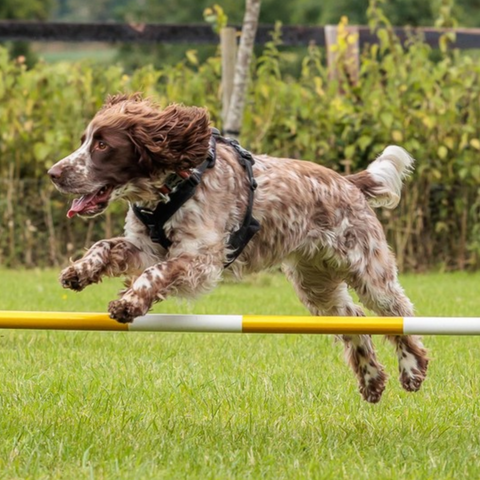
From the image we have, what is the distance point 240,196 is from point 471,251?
736 cm

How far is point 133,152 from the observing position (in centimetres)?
451

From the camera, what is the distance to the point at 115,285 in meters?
10.1

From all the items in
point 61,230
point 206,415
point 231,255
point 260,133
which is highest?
point 231,255

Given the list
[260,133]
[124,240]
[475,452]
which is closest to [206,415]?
[124,240]

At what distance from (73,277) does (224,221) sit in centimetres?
71

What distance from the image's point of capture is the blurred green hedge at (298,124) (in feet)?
36.6

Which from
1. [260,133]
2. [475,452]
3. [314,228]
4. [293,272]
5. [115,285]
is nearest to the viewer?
[475,452]

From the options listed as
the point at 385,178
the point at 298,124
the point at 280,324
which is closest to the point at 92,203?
the point at 280,324

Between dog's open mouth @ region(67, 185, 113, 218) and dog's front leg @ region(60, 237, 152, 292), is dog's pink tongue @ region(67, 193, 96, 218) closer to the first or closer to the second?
dog's open mouth @ region(67, 185, 113, 218)

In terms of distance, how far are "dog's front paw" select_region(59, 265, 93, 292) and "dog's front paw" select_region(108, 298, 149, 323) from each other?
1.04 ft

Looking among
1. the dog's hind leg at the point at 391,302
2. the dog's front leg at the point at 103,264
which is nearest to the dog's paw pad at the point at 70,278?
the dog's front leg at the point at 103,264

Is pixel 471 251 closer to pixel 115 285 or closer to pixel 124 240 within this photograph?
pixel 115 285

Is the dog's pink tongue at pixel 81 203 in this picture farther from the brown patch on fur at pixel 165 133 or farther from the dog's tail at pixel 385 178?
the dog's tail at pixel 385 178

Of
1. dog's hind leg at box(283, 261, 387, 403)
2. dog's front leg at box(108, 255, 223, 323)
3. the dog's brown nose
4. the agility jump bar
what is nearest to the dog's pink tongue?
the dog's brown nose
